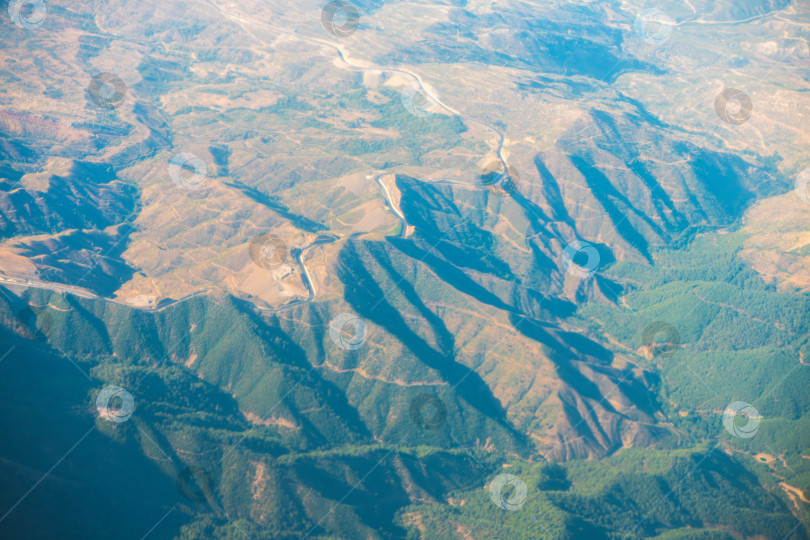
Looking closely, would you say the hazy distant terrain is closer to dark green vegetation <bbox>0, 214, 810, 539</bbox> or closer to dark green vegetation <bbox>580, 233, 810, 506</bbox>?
dark green vegetation <bbox>0, 214, 810, 539</bbox>

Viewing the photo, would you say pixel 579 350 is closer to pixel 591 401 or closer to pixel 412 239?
pixel 591 401

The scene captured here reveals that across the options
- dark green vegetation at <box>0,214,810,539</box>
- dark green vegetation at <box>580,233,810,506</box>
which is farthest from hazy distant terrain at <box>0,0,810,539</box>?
dark green vegetation at <box>580,233,810,506</box>

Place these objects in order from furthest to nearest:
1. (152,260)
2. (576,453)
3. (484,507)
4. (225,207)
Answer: (225,207) → (152,260) → (576,453) → (484,507)

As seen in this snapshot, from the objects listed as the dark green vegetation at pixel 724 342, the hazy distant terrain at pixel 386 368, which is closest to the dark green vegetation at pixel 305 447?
the hazy distant terrain at pixel 386 368

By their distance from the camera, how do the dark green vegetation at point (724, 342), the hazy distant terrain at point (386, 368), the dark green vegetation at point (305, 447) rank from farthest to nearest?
the dark green vegetation at point (724, 342), the hazy distant terrain at point (386, 368), the dark green vegetation at point (305, 447)

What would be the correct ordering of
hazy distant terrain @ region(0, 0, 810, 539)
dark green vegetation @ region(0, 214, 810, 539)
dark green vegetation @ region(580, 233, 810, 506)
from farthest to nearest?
1. dark green vegetation @ region(580, 233, 810, 506)
2. hazy distant terrain @ region(0, 0, 810, 539)
3. dark green vegetation @ region(0, 214, 810, 539)

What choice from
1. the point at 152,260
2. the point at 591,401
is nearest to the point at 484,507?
the point at 591,401

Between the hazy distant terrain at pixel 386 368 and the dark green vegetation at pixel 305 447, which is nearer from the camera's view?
the dark green vegetation at pixel 305 447

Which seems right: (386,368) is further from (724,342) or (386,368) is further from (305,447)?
(724,342)

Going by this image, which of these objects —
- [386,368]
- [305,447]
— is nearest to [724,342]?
[386,368]

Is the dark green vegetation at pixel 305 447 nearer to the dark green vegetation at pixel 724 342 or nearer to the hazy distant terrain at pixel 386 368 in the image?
the hazy distant terrain at pixel 386 368

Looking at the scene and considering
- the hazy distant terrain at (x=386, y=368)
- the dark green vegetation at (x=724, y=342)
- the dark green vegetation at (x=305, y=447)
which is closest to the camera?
the dark green vegetation at (x=305, y=447)
